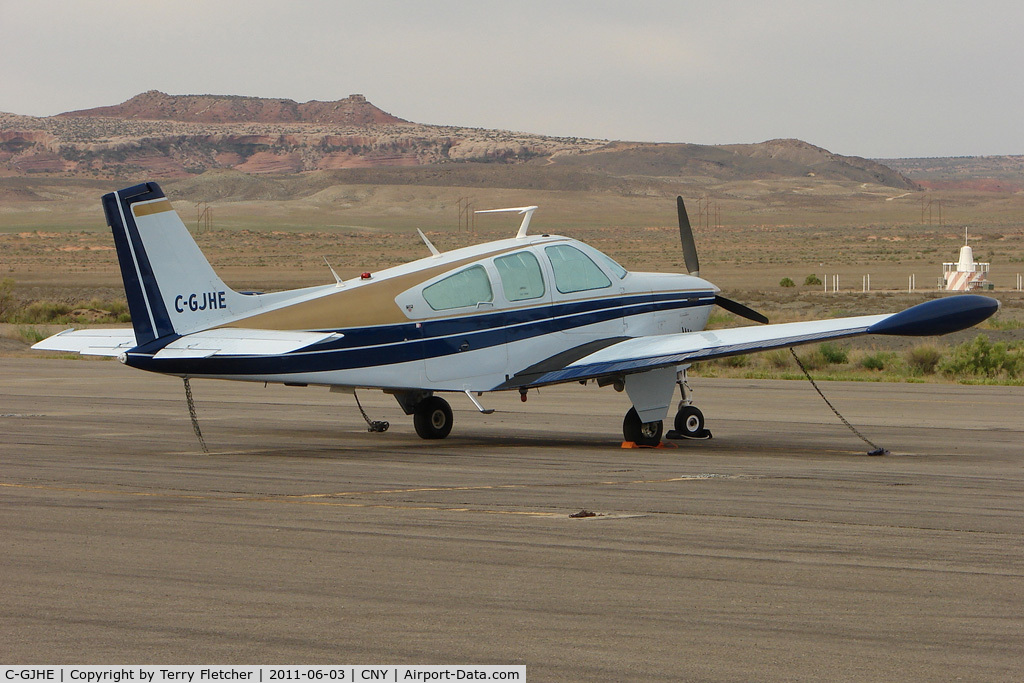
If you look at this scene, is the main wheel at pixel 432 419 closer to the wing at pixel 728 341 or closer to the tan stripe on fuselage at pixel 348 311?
A: the wing at pixel 728 341

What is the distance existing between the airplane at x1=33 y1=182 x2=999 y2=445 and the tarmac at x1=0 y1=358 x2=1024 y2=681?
1.03 metres

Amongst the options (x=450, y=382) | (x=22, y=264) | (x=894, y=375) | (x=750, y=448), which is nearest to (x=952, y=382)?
(x=894, y=375)

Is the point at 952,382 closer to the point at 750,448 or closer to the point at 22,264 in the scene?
the point at 750,448

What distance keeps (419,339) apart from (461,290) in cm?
87

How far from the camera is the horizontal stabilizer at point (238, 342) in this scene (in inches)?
542

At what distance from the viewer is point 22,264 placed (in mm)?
97625

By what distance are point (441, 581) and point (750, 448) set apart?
8.93m

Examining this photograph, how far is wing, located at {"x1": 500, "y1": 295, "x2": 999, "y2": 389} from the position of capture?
1405 cm

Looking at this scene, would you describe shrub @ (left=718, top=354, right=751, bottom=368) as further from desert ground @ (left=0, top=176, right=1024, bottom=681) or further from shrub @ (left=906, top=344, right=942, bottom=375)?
desert ground @ (left=0, top=176, right=1024, bottom=681)

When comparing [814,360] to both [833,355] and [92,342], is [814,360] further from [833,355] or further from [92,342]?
[92,342]

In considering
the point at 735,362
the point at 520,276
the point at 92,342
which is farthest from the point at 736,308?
the point at 735,362

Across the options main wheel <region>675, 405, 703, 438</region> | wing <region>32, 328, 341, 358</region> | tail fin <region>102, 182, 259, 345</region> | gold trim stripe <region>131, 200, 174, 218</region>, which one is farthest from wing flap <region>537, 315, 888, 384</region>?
gold trim stripe <region>131, 200, 174, 218</region>

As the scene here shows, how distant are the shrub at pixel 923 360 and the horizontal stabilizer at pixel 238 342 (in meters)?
21.0

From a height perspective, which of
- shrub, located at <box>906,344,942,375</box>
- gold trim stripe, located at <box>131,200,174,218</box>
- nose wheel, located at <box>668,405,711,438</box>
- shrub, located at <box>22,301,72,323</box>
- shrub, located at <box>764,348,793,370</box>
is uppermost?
gold trim stripe, located at <box>131,200,174,218</box>
